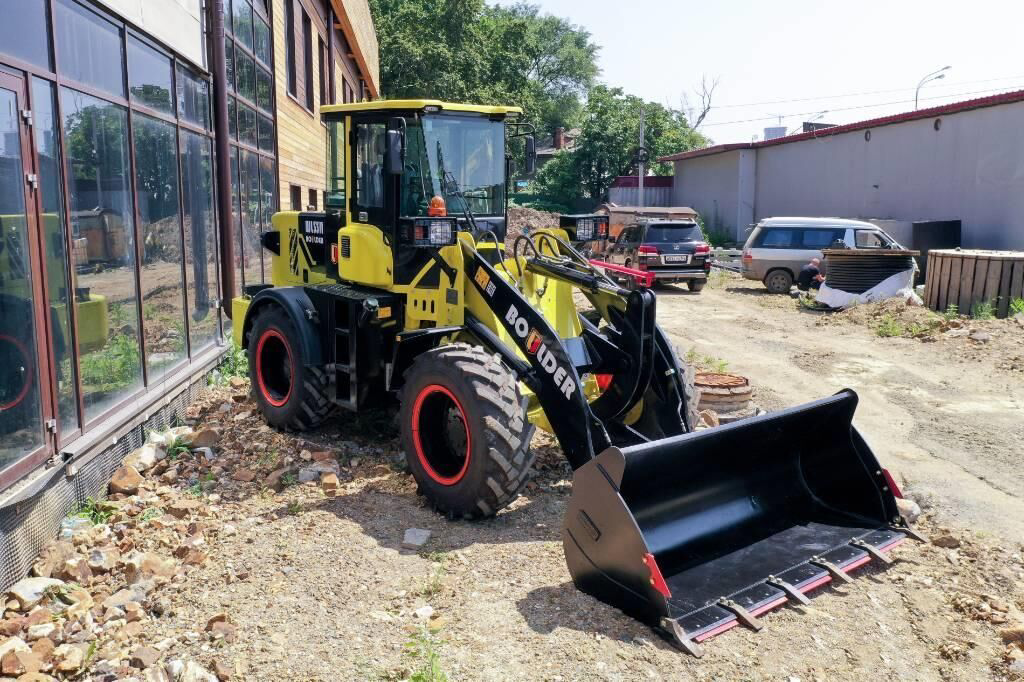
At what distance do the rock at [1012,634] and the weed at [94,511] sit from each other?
5.22m

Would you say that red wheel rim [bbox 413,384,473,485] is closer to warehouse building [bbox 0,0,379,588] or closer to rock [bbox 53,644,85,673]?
warehouse building [bbox 0,0,379,588]

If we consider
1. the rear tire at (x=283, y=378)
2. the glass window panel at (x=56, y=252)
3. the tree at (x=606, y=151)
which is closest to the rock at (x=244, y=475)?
the rear tire at (x=283, y=378)

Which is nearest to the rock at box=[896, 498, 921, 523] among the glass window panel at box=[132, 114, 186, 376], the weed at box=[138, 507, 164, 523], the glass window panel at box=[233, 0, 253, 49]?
the weed at box=[138, 507, 164, 523]

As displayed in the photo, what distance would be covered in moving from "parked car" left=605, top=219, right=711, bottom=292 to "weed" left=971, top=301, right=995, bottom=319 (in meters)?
6.29

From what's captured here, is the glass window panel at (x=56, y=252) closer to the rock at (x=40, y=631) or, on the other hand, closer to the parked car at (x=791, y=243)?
the rock at (x=40, y=631)

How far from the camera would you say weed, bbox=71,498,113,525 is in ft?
17.8

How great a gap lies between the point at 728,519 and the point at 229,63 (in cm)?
847

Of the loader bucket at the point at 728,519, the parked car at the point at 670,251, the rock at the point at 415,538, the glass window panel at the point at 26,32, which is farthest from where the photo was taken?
the parked car at the point at 670,251

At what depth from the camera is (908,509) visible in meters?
5.60

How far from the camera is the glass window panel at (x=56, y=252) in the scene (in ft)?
17.3

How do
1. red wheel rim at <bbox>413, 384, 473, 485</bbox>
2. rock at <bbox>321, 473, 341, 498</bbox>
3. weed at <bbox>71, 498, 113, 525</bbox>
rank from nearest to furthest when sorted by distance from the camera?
1. weed at <bbox>71, 498, 113, 525</bbox>
2. red wheel rim at <bbox>413, 384, 473, 485</bbox>
3. rock at <bbox>321, 473, 341, 498</bbox>

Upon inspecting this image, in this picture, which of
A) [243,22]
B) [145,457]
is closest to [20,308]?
[145,457]

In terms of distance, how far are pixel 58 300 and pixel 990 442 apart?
25.9 ft

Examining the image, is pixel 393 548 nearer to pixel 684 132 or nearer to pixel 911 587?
pixel 911 587
